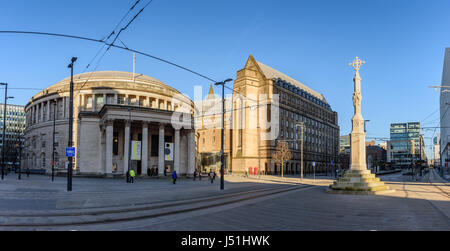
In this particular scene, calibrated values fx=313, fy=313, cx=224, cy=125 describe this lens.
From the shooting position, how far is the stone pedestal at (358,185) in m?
23.3

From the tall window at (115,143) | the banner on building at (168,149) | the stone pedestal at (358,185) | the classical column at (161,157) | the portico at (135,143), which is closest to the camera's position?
the stone pedestal at (358,185)

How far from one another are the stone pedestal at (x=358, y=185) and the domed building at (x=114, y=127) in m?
31.9

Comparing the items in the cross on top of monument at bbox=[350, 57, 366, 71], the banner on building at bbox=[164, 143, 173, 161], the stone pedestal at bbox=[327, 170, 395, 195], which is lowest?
the stone pedestal at bbox=[327, 170, 395, 195]

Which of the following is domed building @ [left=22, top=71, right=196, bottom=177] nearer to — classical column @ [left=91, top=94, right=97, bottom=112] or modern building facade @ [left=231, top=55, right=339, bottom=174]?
classical column @ [left=91, top=94, right=97, bottom=112]

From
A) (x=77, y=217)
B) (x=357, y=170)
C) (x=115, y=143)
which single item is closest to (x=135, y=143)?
(x=115, y=143)

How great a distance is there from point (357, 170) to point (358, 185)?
1.52 metres

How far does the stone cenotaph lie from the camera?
23.7 m

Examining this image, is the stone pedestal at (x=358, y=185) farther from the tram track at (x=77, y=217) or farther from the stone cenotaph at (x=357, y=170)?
the tram track at (x=77, y=217)

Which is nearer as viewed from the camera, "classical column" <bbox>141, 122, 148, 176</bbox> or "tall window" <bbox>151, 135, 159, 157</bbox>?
"classical column" <bbox>141, 122, 148, 176</bbox>

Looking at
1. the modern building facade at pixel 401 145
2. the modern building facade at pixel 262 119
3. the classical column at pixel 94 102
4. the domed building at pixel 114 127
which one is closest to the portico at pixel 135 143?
the domed building at pixel 114 127

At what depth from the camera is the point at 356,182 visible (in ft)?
79.1

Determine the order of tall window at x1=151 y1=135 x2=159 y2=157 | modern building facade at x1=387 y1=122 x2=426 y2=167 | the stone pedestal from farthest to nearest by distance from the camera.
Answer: modern building facade at x1=387 y1=122 x2=426 y2=167 < tall window at x1=151 y1=135 x2=159 y2=157 < the stone pedestal

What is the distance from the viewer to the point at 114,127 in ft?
182

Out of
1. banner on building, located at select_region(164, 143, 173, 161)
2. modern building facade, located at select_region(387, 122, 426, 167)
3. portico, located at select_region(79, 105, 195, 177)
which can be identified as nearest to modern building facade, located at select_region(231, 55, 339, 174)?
portico, located at select_region(79, 105, 195, 177)
